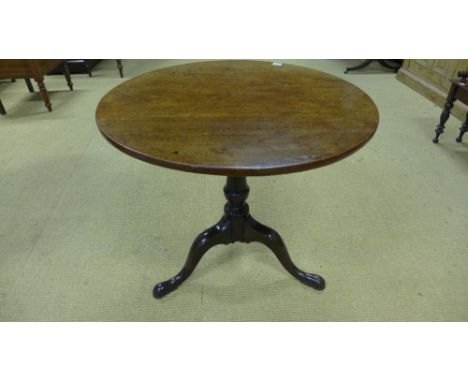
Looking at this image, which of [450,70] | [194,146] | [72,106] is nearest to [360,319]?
[194,146]

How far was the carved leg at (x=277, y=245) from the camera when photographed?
123 centimetres

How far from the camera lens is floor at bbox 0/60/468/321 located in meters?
1.25

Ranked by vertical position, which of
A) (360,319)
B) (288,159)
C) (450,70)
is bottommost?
(360,319)

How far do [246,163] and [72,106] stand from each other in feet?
9.44

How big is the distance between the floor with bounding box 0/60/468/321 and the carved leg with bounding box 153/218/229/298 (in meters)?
0.05

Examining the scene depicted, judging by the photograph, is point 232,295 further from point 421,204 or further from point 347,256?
point 421,204

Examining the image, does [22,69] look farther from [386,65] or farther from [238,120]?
[386,65]

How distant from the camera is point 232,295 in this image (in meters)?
1.28

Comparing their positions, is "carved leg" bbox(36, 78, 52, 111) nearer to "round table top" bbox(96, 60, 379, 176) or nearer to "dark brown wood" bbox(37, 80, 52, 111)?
"dark brown wood" bbox(37, 80, 52, 111)

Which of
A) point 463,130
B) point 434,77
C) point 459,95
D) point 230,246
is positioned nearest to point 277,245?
point 230,246

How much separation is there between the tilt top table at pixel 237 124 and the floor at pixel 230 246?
137 mm

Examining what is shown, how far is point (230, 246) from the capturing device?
1.50 meters

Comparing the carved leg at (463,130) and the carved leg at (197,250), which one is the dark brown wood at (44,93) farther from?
the carved leg at (463,130)

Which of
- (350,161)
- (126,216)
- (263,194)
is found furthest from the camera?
(350,161)
